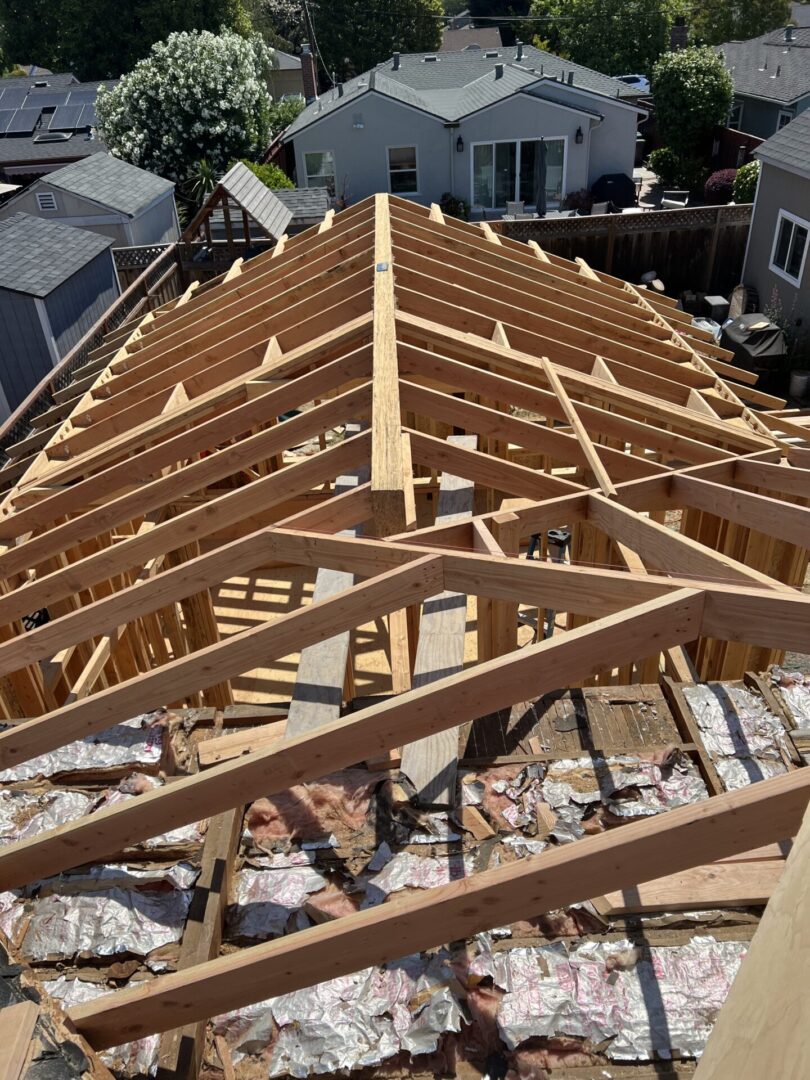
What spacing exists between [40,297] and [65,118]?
76.8 feet

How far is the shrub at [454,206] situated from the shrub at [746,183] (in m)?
8.30

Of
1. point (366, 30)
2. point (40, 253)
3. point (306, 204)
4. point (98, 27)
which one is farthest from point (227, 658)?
point (366, 30)

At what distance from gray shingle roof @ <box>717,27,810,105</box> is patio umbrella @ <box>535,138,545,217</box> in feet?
29.7

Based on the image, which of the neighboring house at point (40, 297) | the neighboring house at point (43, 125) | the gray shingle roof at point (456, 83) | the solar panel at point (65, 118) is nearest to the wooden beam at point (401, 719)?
the neighboring house at point (40, 297)

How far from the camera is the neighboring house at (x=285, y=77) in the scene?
41.0m

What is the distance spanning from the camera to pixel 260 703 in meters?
7.38

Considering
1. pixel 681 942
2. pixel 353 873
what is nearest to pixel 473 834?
pixel 353 873

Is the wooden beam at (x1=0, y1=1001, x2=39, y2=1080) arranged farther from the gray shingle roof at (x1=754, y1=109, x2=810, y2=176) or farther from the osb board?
the gray shingle roof at (x1=754, y1=109, x2=810, y2=176)

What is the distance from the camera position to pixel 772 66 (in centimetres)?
2908

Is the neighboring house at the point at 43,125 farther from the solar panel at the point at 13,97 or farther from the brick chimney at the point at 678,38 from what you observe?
the brick chimney at the point at 678,38

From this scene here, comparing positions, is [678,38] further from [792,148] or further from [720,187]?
[792,148]

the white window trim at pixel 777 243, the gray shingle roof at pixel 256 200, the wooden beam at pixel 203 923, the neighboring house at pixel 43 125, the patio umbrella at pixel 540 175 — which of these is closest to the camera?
the wooden beam at pixel 203 923

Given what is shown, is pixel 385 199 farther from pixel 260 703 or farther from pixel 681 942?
pixel 681 942

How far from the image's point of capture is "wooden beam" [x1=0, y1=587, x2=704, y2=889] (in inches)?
123
